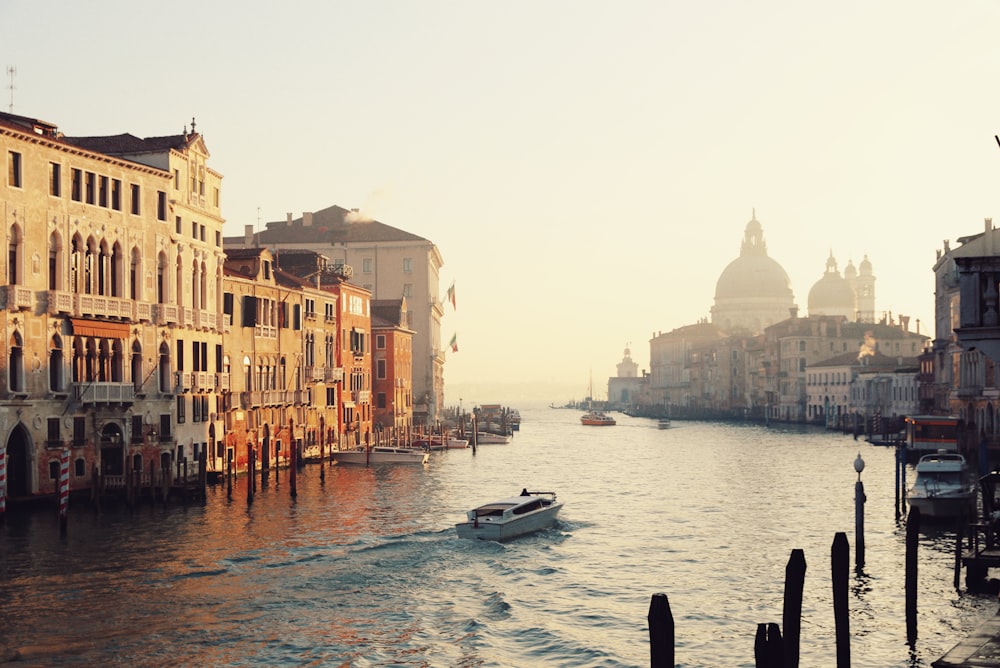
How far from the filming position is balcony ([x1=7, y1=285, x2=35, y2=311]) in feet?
120

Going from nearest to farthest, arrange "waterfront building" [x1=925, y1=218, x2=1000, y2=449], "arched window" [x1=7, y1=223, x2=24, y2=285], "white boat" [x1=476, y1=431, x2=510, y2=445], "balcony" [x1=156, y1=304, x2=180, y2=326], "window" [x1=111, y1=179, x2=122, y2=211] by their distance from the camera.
Answer: 1. "arched window" [x1=7, y1=223, x2=24, y2=285]
2. "window" [x1=111, y1=179, x2=122, y2=211]
3. "balcony" [x1=156, y1=304, x2=180, y2=326]
4. "waterfront building" [x1=925, y1=218, x2=1000, y2=449]
5. "white boat" [x1=476, y1=431, x2=510, y2=445]

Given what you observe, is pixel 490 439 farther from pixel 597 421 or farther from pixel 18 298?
pixel 18 298

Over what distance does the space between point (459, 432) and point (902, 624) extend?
64865 mm

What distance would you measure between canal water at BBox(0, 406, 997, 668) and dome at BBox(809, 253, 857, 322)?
144m

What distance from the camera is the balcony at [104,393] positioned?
39.4m

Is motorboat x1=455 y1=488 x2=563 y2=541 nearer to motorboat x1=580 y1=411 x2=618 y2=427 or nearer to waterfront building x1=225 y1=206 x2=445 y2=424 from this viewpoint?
waterfront building x1=225 y1=206 x2=445 y2=424

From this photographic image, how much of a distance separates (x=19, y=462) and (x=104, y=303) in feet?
18.9

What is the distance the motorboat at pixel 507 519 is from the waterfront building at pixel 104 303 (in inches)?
475

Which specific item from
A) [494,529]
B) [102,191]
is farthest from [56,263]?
[494,529]

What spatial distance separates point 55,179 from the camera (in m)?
38.8

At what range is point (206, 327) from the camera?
4756 centimetres

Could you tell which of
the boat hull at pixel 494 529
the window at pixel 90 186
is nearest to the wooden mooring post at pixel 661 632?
the boat hull at pixel 494 529

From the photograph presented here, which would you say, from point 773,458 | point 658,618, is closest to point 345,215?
point 773,458

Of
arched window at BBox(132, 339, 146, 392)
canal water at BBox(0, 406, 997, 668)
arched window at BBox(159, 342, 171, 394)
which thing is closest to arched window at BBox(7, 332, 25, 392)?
canal water at BBox(0, 406, 997, 668)
